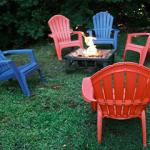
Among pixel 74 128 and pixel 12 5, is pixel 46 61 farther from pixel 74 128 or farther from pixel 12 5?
pixel 74 128

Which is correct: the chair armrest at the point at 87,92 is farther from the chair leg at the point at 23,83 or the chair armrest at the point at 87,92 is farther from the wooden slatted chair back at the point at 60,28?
the wooden slatted chair back at the point at 60,28

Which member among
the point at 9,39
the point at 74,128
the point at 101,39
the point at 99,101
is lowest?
the point at 9,39

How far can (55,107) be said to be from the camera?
13.4 feet

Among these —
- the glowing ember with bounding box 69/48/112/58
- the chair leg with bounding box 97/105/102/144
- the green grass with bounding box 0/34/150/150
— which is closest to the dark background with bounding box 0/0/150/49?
the glowing ember with bounding box 69/48/112/58

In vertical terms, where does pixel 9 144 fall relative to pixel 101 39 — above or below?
above

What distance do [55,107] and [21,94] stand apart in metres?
0.72

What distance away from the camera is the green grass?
10.6ft

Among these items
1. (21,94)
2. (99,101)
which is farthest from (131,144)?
(21,94)

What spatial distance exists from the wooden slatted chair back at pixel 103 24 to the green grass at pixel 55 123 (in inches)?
79.9

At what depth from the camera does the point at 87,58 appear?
5.09 metres

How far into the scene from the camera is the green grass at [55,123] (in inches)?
127

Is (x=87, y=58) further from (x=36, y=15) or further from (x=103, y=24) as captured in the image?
(x=36, y=15)

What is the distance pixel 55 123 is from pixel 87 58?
68.0 inches

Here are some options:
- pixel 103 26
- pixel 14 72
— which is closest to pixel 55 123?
pixel 14 72
